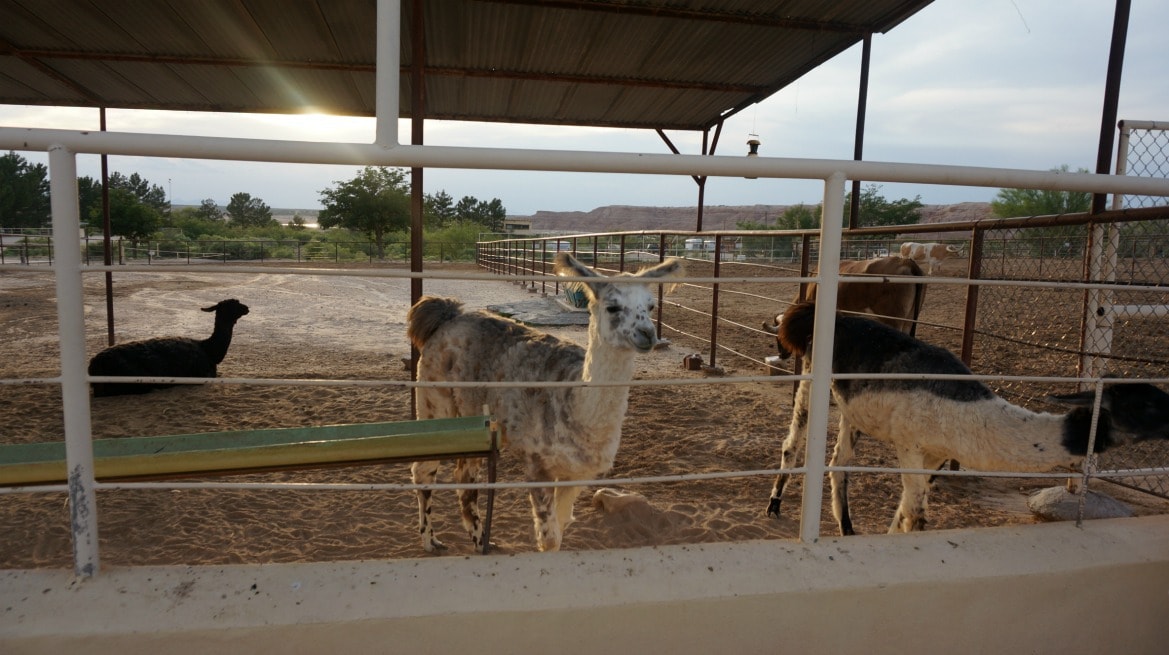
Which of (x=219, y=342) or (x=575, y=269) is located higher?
(x=575, y=269)

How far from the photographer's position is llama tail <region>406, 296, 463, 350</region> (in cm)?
380

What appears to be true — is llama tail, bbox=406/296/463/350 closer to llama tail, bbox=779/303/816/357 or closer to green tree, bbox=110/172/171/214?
llama tail, bbox=779/303/816/357

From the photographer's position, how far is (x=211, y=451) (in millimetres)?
1938

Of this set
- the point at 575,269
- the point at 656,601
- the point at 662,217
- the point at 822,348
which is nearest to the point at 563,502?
the point at 575,269

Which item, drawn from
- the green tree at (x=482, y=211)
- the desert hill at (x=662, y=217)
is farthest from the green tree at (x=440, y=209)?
the desert hill at (x=662, y=217)

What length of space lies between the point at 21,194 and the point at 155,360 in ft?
150

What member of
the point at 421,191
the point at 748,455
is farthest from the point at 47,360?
the point at 748,455

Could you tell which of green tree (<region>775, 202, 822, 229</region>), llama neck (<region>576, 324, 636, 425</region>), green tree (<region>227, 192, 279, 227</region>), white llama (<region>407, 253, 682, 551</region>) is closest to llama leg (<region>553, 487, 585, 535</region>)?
white llama (<region>407, 253, 682, 551</region>)

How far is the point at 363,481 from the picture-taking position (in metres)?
4.24

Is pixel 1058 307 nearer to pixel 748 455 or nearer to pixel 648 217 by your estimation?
pixel 748 455

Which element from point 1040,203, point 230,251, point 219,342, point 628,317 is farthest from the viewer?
point 230,251

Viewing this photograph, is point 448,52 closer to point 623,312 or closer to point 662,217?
point 623,312

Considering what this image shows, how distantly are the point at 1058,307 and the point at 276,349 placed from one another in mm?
12693

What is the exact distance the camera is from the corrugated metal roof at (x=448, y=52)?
5.22 meters
